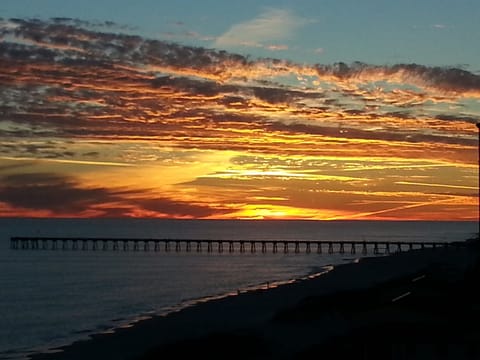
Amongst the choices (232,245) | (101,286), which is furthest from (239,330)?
(232,245)

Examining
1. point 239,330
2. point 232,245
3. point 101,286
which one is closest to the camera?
point 239,330

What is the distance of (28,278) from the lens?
6262cm

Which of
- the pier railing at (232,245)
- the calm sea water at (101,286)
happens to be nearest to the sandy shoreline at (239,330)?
the calm sea water at (101,286)

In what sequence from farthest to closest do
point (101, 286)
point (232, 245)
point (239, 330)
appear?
point (232, 245)
point (101, 286)
point (239, 330)

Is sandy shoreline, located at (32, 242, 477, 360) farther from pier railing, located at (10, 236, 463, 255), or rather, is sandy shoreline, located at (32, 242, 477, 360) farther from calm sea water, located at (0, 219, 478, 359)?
pier railing, located at (10, 236, 463, 255)

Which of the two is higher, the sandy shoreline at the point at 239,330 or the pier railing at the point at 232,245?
the sandy shoreline at the point at 239,330

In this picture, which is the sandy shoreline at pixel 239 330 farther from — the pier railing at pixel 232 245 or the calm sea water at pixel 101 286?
the pier railing at pixel 232 245

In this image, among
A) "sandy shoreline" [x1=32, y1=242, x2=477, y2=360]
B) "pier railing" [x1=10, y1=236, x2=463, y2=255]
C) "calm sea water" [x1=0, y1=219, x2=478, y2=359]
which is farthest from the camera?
"pier railing" [x1=10, y1=236, x2=463, y2=255]

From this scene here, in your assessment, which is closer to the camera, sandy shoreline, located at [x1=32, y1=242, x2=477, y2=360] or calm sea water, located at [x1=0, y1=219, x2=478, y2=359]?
sandy shoreline, located at [x1=32, y1=242, x2=477, y2=360]

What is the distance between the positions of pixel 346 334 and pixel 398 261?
4843cm

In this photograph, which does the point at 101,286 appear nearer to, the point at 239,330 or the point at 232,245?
the point at 239,330

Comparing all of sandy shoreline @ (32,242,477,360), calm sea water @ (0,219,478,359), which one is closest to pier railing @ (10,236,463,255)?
calm sea water @ (0,219,478,359)

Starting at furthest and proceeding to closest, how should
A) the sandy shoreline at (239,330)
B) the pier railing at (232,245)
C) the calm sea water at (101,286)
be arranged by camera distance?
the pier railing at (232,245), the calm sea water at (101,286), the sandy shoreline at (239,330)

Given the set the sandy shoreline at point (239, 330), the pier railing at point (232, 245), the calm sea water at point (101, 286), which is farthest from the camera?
the pier railing at point (232, 245)
